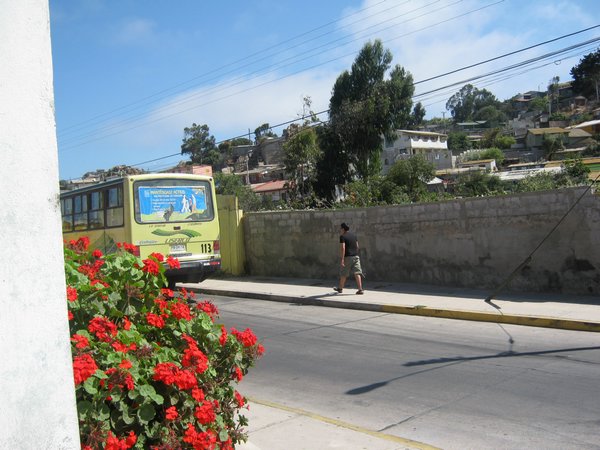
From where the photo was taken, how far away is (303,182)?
110 feet

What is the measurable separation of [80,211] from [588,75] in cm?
8894

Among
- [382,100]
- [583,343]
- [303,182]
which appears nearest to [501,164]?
[382,100]

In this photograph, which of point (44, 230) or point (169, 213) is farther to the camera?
point (169, 213)

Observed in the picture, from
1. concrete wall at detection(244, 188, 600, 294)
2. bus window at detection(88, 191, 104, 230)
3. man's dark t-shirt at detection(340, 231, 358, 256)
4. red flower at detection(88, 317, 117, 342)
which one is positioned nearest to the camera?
red flower at detection(88, 317, 117, 342)

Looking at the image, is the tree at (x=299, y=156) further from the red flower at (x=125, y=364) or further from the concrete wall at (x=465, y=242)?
the red flower at (x=125, y=364)

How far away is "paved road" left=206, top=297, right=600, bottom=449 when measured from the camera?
5.27 metres

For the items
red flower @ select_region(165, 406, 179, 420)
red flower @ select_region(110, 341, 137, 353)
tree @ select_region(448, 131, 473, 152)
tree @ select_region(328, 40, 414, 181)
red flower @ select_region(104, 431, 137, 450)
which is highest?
tree @ select_region(448, 131, 473, 152)

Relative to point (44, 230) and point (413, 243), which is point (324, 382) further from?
point (413, 243)

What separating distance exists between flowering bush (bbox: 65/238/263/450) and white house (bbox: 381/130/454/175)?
225 ft

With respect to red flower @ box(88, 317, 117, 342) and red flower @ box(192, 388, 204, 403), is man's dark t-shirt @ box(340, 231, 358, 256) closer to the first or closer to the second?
red flower @ box(88, 317, 117, 342)

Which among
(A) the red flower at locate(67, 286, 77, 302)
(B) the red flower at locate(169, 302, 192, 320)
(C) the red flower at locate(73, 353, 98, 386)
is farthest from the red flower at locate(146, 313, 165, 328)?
(C) the red flower at locate(73, 353, 98, 386)

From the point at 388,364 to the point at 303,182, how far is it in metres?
26.2

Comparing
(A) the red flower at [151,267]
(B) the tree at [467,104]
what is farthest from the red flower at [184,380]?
(B) the tree at [467,104]

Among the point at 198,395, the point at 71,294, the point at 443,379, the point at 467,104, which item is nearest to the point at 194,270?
the point at 443,379
